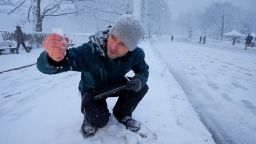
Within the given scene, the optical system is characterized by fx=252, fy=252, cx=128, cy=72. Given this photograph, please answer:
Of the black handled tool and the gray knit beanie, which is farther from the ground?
the gray knit beanie

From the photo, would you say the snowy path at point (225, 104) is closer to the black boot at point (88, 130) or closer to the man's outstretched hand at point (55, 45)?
the black boot at point (88, 130)

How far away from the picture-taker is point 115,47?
2.42m

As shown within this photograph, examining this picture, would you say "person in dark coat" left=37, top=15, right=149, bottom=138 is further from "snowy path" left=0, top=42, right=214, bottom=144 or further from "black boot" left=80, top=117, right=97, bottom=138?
"snowy path" left=0, top=42, right=214, bottom=144

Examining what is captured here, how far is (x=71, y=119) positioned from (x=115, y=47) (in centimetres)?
129

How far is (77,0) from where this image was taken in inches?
750

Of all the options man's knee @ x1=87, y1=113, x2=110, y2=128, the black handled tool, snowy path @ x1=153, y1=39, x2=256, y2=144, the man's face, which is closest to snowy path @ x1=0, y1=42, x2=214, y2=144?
man's knee @ x1=87, y1=113, x2=110, y2=128

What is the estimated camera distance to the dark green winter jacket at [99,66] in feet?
7.93

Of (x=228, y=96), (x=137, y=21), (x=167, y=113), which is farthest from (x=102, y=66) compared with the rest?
(x=228, y=96)

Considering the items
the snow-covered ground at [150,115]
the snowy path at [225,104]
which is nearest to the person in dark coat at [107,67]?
the snow-covered ground at [150,115]

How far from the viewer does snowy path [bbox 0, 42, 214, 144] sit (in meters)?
2.69

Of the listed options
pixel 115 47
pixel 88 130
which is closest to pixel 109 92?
pixel 88 130

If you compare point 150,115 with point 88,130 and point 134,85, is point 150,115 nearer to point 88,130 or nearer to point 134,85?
point 134,85

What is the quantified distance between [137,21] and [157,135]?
1.27 metres

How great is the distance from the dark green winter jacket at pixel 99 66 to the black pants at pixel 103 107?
0.14m
